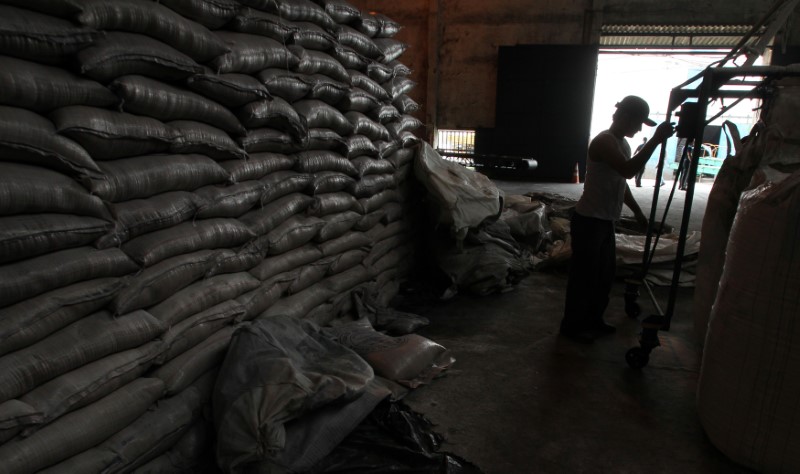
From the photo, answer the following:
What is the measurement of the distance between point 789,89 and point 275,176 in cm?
256

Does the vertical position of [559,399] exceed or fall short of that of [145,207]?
it falls short

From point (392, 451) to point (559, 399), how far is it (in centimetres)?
101

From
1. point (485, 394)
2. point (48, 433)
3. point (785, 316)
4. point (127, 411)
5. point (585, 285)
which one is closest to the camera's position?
point (48, 433)

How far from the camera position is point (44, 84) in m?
1.55

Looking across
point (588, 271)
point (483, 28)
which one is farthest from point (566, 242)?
point (483, 28)

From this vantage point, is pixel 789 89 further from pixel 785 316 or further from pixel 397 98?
pixel 397 98

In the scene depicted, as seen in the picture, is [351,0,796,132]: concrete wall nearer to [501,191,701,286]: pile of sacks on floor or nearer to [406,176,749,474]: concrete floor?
[501,191,701,286]: pile of sacks on floor

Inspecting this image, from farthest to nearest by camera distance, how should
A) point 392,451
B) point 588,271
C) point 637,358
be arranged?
point 588,271 → point 637,358 → point 392,451

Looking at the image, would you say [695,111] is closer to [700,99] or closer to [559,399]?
[700,99]

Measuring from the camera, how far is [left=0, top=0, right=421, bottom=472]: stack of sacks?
147 cm

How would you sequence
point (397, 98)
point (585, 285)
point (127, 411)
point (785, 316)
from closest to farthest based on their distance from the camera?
point (127, 411)
point (785, 316)
point (585, 285)
point (397, 98)

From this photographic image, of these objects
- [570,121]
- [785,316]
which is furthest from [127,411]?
[570,121]

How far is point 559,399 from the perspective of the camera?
2619 mm

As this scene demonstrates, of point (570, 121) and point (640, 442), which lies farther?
point (570, 121)
